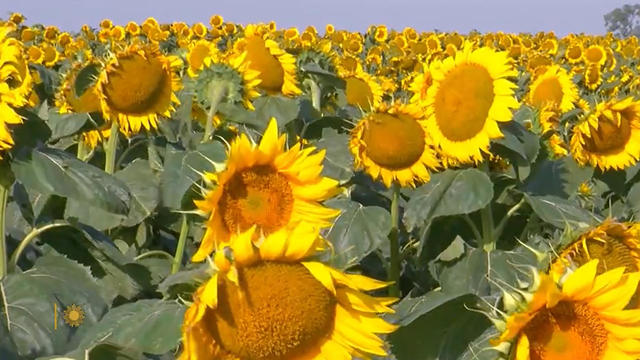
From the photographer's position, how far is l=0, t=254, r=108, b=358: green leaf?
190 cm

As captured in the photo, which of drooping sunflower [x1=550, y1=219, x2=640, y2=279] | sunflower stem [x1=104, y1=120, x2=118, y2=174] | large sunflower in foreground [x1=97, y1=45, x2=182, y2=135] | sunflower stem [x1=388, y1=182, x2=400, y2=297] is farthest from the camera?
sunflower stem [x1=104, y1=120, x2=118, y2=174]

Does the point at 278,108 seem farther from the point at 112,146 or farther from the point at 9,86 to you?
the point at 9,86

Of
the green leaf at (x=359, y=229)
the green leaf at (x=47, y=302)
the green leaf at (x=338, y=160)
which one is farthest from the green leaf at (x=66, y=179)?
the green leaf at (x=338, y=160)

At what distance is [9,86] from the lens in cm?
199

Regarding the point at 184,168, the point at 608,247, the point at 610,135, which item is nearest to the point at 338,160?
the point at 184,168

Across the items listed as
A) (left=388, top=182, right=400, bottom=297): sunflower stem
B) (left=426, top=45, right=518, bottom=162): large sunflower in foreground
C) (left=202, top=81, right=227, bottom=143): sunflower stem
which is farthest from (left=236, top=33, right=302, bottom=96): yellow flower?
(left=426, top=45, right=518, bottom=162): large sunflower in foreground

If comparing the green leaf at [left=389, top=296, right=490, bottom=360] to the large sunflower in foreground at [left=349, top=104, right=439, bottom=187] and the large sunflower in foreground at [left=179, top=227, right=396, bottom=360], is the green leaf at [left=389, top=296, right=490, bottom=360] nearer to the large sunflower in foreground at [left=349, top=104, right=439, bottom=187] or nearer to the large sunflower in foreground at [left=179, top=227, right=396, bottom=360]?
the large sunflower in foreground at [left=179, top=227, right=396, bottom=360]

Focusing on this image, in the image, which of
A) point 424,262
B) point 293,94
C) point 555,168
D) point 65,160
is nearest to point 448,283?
point 424,262

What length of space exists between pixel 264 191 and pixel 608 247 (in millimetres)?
784

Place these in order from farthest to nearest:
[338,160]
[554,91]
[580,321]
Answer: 1. [554,91]
2. [338,160]
3. [580,321]

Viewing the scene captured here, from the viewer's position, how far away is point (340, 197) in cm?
318

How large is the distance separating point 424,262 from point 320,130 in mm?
1194

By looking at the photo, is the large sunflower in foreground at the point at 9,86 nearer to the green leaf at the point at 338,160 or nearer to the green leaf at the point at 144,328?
the green leaf at the point at 144,328

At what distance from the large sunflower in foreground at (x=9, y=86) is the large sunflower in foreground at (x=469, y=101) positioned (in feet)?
4.55
